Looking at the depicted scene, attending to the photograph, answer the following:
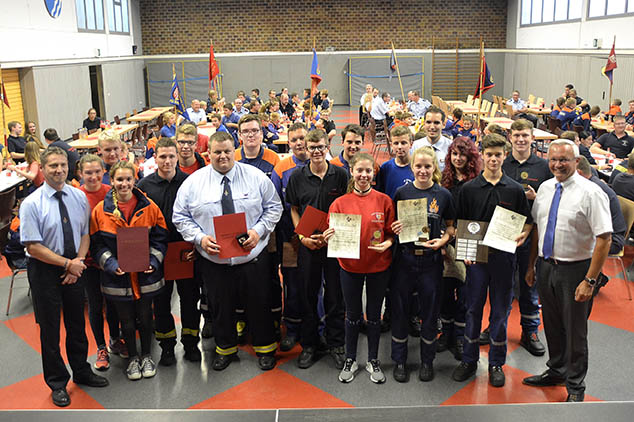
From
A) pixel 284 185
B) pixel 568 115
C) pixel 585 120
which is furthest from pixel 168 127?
pixel 568 115

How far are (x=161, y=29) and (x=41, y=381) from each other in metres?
23.0

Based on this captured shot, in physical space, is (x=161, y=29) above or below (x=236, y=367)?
above

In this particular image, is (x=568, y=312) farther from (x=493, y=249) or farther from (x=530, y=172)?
(x=530, y=172)

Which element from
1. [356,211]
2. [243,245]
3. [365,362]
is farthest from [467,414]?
[365,362]

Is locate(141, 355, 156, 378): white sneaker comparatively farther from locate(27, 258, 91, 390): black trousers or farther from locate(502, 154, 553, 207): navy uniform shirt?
locate(502, 154, 553, 207): navy uniform shirt

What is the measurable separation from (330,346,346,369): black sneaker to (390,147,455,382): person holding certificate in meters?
0.63

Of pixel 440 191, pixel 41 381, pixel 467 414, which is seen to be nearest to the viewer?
pixel 467 414

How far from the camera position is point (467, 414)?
1958 millimetres

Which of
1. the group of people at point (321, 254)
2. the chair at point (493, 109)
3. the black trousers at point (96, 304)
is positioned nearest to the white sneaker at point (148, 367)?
the group of people at point (321, 254)

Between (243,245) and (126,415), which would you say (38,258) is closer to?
(243,245)

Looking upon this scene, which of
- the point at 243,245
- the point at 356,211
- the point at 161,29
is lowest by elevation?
the point at 243,245

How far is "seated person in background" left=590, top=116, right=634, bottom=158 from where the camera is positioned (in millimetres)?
9648

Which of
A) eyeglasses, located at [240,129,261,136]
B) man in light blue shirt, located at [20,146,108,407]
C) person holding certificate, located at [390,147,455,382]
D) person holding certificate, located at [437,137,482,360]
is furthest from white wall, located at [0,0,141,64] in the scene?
person holding certificate, located at [390,147,455,382]

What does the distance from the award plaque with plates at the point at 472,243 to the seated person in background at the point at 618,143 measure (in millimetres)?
6584
